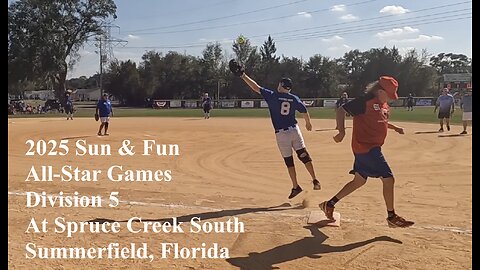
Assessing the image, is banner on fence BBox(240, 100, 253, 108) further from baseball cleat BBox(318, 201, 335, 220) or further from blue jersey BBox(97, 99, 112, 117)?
baseball cleat BBox(318, 201, 335, 220)

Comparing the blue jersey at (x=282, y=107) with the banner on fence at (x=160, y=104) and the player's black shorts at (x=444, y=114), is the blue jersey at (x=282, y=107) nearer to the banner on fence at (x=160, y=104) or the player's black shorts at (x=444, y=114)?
the player's black shorts at (x=444, y=114)

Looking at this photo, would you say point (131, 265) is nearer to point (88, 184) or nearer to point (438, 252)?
point (438, 252)

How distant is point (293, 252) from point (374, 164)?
1603 mm

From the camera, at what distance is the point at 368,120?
20.8 feet

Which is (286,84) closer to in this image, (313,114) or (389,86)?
(389,86)

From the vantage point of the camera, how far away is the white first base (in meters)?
6.75

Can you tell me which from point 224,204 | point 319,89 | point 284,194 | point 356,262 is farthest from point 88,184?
point 319,89

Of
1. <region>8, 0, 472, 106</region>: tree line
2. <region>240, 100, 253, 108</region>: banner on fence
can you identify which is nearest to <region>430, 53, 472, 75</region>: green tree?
<region>8, 0, 472, 106</region>: tree line

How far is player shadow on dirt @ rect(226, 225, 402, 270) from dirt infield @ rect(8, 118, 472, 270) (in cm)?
1

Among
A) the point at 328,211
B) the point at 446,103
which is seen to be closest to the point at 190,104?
the point at 446,103

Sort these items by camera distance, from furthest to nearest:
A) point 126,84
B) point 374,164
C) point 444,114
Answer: point 126,84
point 444,114
point 374,164

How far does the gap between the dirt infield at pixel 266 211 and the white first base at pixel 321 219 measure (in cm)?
11

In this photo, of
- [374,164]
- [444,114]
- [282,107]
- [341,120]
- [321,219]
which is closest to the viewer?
[374,164]

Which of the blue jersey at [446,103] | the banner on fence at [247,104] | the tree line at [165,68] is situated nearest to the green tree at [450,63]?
the tree line at [165,68]
